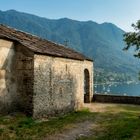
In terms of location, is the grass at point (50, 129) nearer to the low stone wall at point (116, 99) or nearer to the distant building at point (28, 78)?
the distant building at point (28, 78)

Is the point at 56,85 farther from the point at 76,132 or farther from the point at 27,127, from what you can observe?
the point at 76,132

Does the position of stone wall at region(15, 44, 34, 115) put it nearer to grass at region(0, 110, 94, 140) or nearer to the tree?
grass at region(0, 110, 94, 140)

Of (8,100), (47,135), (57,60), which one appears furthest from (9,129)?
(57,60)

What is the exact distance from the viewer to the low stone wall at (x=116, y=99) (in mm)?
31031

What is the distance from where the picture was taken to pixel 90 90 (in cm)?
3161

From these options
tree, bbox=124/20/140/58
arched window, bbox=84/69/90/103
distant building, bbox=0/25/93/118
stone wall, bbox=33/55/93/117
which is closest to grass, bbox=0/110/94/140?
distant building, bbox=0/25/93/118

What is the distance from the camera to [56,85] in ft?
66.5

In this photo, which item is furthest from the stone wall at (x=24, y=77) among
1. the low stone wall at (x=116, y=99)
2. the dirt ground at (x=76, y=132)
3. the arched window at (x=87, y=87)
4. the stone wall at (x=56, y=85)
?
the low stone wall at (x=116, y=99)

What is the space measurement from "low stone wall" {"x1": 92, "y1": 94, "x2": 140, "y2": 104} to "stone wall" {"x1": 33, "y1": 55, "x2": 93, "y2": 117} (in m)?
7.69

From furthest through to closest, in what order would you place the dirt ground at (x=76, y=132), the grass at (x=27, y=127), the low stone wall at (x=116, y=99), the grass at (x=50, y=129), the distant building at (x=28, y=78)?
1. the low stone wall at (x=116, y=99)
2. the distant building at (x=28, y=78)
3. the dirt ground at (x=76, y=132)
4. the grass at (x=27, y=127)
5. the grass at (x=50, y=129)

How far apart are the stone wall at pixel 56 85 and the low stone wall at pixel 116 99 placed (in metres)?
7.69

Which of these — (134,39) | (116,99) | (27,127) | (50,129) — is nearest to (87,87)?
(116,99)

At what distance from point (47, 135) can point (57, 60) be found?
302 inches

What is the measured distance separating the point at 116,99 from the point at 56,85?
43.4ft
